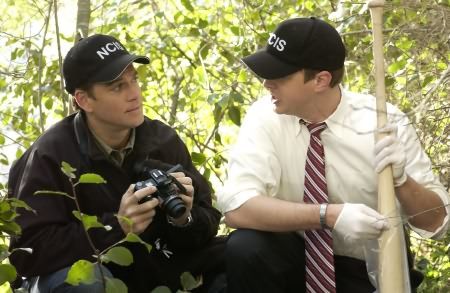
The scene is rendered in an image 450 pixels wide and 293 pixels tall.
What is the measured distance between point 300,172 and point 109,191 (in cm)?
75

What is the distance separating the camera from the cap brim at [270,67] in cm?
338

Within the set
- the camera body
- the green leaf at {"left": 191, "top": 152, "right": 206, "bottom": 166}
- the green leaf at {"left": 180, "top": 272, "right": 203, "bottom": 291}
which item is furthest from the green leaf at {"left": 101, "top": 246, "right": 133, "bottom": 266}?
the green leaf at {"left": 191, "top": 152, "right": 206, "bottom": 166}

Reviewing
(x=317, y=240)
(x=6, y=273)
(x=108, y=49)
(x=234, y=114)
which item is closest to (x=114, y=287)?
(x=6, y=273)

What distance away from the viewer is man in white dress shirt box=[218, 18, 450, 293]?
10.7ft

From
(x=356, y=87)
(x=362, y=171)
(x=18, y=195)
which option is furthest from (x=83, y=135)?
(x=356, y=87)

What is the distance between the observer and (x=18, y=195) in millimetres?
3381

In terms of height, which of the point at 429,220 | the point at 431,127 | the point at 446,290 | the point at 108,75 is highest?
the point at 108,75

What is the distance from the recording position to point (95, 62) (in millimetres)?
3598

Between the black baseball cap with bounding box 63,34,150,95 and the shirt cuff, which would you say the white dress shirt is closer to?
the shirt cuff

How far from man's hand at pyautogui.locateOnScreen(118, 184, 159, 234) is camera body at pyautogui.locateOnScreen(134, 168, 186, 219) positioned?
0.03 meters

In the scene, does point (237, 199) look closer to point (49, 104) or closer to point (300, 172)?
point (300, 172)

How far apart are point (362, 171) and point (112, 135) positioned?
1001 mm

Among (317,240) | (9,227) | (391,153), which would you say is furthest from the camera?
(317,240)

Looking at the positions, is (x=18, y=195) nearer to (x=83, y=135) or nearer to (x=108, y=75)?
(x=83, y=135)
